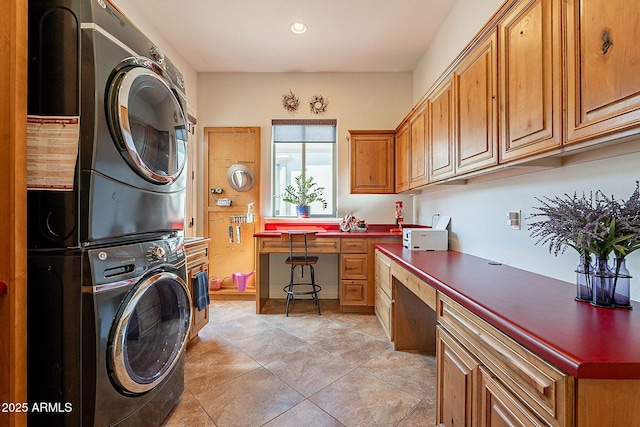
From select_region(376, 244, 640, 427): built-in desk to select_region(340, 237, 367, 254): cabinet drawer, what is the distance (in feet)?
5.06

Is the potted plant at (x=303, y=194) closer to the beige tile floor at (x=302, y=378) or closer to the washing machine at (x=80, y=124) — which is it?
the beige tile floor at (x=302, y=378)

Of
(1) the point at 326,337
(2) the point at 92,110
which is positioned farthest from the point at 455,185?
(2) the point at 92,110

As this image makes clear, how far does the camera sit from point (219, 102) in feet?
12.5

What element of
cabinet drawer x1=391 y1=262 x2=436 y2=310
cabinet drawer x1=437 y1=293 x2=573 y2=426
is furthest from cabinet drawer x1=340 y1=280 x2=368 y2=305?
cabinet drawer x1=437 y1=293 x2=573 y2=426

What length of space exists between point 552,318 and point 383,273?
5.79 feet

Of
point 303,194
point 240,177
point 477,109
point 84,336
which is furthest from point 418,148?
point 84,336

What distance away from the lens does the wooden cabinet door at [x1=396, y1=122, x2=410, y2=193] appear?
2955 mm

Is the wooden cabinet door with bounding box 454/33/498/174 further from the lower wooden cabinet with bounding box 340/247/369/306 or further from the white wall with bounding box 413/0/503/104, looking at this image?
the lower wooden cabinet with bounding box 340/247/369/306

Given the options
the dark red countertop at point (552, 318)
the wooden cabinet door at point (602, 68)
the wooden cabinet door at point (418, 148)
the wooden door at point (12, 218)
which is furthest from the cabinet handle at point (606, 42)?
the wooden door at point (12, 218)

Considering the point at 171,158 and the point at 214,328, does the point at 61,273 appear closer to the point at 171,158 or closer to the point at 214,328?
the point at 171,158

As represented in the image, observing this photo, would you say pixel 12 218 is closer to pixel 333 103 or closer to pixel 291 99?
pixel 291 99

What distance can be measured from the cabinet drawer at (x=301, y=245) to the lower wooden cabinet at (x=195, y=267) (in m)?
0.74

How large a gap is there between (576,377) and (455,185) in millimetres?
1983

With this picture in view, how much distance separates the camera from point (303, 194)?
3793 mm
